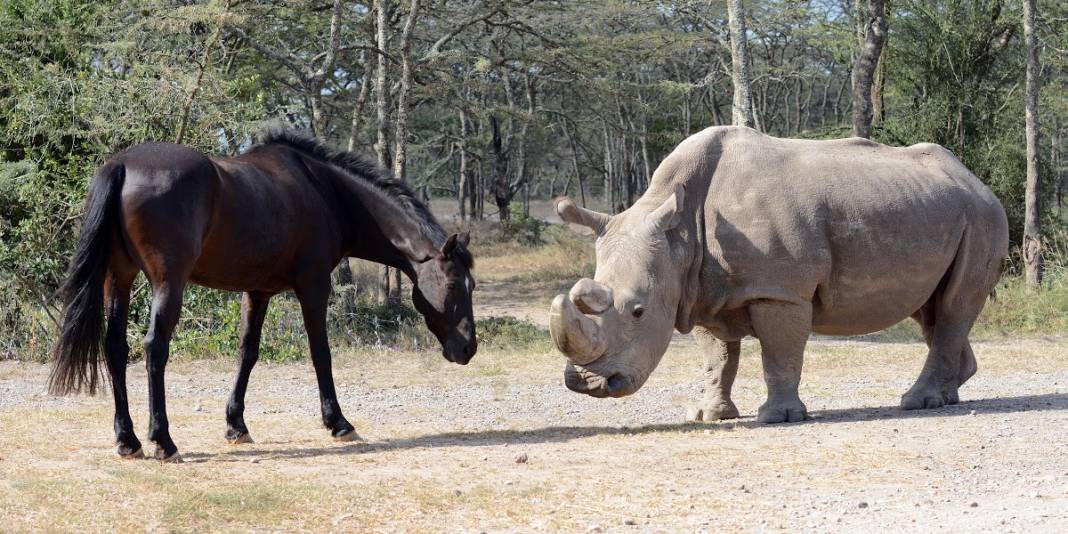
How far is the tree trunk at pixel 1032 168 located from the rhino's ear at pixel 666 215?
1134 cm

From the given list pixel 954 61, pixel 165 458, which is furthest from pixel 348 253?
pixel 954 61

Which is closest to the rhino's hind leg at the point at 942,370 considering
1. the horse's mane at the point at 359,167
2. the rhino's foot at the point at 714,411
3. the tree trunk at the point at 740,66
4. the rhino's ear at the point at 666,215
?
the rhino's foot at the point at 714,411

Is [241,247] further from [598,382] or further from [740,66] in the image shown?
[740,66]

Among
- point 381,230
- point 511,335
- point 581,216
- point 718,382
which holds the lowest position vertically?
point 511,335

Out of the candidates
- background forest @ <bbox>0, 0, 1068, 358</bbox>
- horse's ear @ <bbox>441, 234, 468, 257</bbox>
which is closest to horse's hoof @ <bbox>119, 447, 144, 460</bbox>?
horse's ear @ <bbox>441, 234, 468, 257</bbox>

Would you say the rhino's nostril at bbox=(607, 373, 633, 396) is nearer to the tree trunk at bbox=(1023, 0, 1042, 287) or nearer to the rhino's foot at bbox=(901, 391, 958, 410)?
the rhino's foot at bbox=(901, 391, 958, 410)

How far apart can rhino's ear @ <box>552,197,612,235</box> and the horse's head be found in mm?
736

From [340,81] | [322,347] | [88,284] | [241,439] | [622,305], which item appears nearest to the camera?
[88,284]

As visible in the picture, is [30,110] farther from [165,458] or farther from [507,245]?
[507,245]

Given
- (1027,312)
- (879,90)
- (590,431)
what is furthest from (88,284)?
(879,90)

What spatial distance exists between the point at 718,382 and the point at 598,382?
1702 mm

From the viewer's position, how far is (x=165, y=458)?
23.6 ft

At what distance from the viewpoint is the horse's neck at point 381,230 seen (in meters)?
8.65

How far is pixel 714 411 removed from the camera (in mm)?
9125
